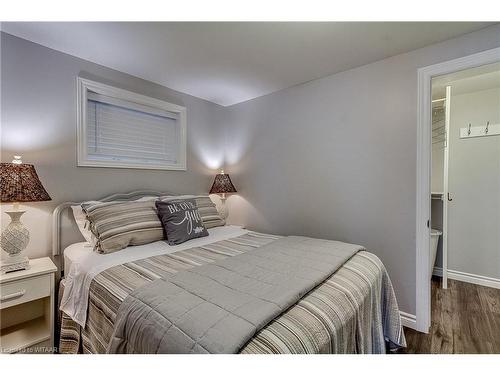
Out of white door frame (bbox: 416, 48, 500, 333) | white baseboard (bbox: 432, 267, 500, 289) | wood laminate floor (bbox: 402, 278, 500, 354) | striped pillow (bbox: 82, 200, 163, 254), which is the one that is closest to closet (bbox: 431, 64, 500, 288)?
white baseboard (bbox: 432, 267, 500, 289)

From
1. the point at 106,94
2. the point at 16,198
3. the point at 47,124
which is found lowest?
the point at 16,198

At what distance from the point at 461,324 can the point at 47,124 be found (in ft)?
12.4

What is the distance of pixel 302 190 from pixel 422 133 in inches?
46.3

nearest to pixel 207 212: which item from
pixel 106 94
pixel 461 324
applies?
pixel 106 94

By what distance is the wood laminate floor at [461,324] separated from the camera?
5.54ft

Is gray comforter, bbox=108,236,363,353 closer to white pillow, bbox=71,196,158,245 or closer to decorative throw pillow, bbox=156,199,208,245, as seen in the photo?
decorative throw pillow, bbox=156,199,208,245

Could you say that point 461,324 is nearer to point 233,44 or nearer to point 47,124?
point 233,44

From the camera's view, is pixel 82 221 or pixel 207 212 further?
pixel 207 212

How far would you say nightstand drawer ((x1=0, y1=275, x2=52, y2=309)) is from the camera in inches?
54.2

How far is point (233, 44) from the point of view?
1815 mm

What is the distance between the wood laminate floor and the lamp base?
2649mm
